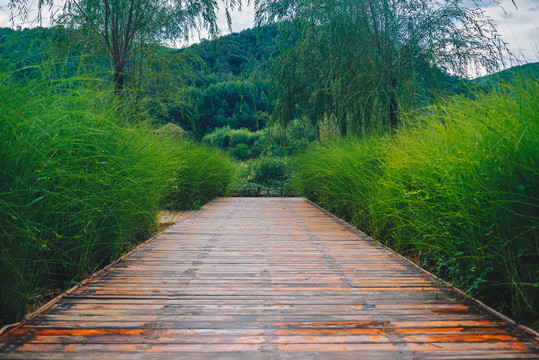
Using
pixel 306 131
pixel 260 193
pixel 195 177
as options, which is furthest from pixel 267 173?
pixel 195 177

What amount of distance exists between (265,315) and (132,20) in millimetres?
5581

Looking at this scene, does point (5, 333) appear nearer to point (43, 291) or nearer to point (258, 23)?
point (43, 291)

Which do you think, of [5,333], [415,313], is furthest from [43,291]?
[415,313]

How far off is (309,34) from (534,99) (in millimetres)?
5121

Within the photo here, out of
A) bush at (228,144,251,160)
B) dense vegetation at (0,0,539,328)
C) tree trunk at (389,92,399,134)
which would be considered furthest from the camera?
bush at (228,144,251,160)

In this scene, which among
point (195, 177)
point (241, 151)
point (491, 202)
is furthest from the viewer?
point (241, 151)

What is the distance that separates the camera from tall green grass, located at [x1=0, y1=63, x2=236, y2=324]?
5.27 feet

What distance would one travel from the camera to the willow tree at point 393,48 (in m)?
5.49

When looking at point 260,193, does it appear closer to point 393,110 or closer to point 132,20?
point 393,110

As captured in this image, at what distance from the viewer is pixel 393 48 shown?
5805mm

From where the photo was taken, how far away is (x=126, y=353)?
140 cm

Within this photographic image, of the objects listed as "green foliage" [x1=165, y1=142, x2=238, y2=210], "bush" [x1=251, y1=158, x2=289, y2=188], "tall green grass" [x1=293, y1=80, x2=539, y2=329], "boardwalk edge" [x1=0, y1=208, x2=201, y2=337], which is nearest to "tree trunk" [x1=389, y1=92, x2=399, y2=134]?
"tall green grass" [x1=293, y1=80, x2=539, y2=329]

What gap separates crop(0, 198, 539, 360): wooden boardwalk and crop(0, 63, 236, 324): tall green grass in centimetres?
21

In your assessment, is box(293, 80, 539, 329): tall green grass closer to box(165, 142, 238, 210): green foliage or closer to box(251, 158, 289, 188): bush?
box(165, 142, 238, 210): green foliage
